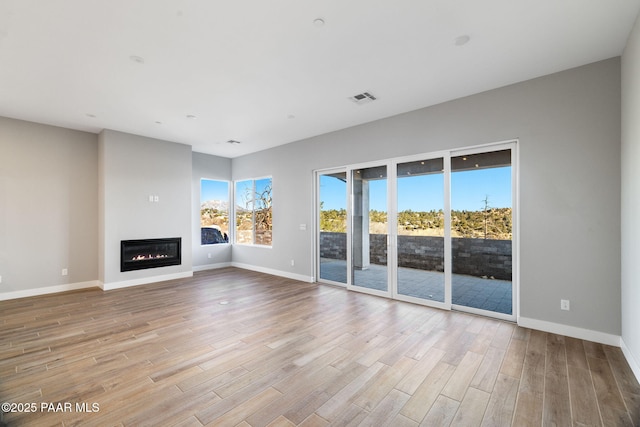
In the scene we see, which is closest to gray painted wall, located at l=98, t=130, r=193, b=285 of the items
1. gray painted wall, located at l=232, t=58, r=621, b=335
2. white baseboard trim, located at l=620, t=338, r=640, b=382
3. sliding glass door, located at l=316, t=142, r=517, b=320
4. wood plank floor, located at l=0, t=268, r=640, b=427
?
wood plank floor, located at l=0, t=268, r=640, b=427

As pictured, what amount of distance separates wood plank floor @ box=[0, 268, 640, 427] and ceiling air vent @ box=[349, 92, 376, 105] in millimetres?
3089

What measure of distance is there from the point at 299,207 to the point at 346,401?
444 centimetres

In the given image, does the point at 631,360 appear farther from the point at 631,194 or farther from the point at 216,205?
the point at 216,205

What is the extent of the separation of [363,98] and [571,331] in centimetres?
384

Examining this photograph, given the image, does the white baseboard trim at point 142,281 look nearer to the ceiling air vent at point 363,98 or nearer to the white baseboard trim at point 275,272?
the white baseboard trim at point 275,272

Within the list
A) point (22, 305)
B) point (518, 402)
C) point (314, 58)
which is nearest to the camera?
point (518, 402)

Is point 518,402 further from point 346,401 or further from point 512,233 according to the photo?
point 512,233

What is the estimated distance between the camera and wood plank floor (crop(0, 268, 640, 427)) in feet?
6.51

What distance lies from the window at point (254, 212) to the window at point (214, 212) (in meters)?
0.34

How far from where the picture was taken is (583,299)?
10.3 ft

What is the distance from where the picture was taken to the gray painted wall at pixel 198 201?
7262 millimetres

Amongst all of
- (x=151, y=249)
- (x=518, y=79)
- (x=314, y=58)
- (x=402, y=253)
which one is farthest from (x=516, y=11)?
(x=151, y=249)

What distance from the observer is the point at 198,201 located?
7340 millimetres

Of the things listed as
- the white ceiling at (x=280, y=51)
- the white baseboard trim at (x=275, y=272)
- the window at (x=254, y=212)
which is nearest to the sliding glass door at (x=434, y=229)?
the white baseboard trim at (x=275, y=272)
